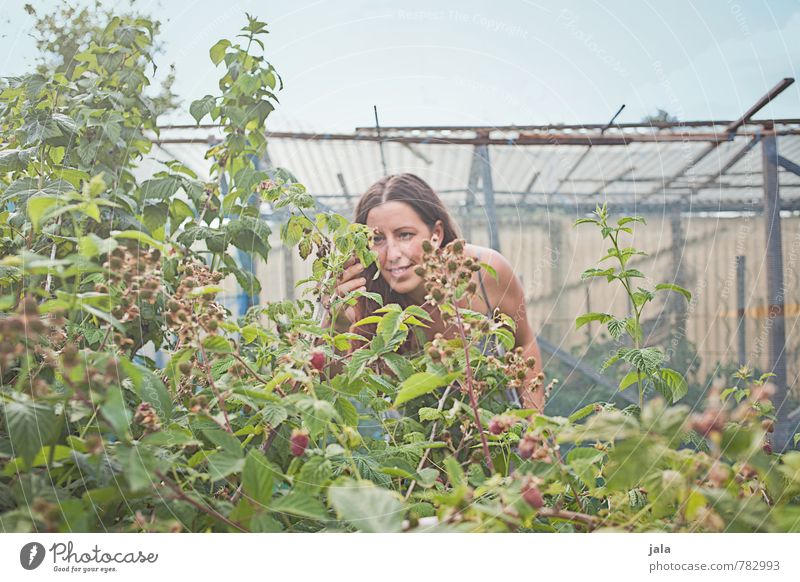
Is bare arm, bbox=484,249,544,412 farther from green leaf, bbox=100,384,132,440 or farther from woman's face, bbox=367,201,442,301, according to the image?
green leaf, bbox=100,384,132,440

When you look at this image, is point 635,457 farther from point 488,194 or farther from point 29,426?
point 488,194

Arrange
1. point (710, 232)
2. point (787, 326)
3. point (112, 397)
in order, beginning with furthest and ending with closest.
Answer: point (710, 232) → point (787, 326) → point (112, 397)

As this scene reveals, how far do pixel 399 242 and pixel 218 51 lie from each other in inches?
14.3

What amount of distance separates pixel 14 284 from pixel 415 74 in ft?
1.72

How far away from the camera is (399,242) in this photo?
94 cm

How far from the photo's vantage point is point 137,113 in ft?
2.92

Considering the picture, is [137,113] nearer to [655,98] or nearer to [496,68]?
[496,68]

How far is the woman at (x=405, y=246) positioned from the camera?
3.04 ft

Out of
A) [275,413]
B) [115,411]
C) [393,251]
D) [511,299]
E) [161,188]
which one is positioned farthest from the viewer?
[511,299]

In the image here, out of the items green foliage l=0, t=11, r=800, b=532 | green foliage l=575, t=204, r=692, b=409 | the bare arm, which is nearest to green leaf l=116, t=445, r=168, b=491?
green foliage l=0, t=11, r=800, b=532

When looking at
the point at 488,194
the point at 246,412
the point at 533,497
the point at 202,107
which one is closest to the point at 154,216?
the point at 202,107

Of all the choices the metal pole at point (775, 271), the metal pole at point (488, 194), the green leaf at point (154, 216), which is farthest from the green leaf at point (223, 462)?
the metal pole at point (775, 271)
